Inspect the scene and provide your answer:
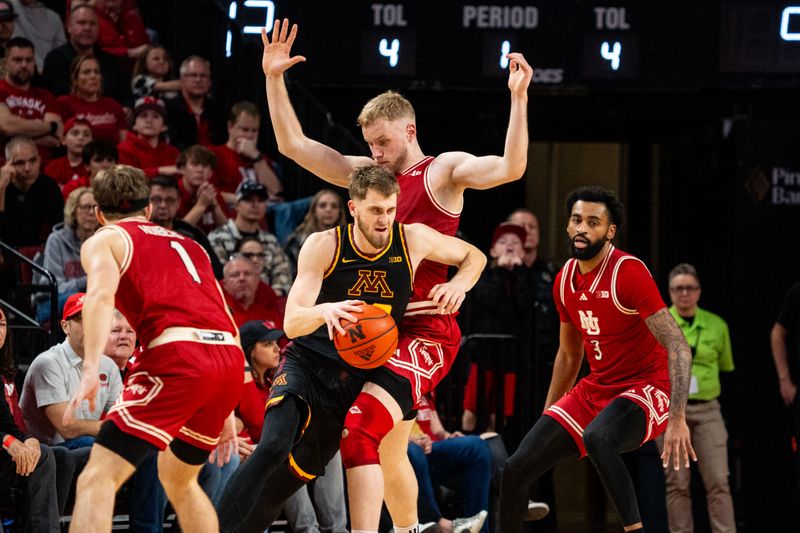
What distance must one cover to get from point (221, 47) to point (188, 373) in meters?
A: 7.05

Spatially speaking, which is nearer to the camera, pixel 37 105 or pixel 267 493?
pixel 267 493

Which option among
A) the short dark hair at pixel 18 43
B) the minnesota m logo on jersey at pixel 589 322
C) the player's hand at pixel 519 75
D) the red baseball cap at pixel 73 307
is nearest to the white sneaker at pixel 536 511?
the minnesota m logo on jersey at pixel 589 322

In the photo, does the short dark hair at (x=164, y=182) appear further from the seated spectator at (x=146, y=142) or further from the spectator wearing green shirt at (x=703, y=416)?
the spectator wearing green shirt at (x=703, y=416)

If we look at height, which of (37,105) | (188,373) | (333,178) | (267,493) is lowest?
(267,493)

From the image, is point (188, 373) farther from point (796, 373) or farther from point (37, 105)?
point (796, 373)

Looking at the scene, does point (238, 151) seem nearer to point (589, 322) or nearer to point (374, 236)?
point (589, 322)

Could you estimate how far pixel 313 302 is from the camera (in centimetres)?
585

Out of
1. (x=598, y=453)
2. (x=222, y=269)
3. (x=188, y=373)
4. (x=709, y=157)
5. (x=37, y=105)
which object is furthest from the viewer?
(x=709, y=157)

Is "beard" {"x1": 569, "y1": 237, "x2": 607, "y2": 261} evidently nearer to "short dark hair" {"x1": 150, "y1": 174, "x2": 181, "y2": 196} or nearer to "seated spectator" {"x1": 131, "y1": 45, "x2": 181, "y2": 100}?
"short dark hair" {"x1": 150, "y1": 174, "x2": 181, "y2": 196}

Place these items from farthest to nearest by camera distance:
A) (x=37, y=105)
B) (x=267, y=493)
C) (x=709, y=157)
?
1. (x=709, y=157)
2. (x=37, y=105)
3. (x=267, y=493)

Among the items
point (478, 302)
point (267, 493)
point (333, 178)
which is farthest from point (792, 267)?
point (267, 493)

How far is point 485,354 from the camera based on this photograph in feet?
31.9

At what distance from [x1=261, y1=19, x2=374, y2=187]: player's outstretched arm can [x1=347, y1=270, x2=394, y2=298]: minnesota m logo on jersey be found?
0.68 metres

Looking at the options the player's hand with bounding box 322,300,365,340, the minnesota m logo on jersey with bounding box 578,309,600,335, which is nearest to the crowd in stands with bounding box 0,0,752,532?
the minnesota m logo on jersey with bounding box 578,309,600,335
